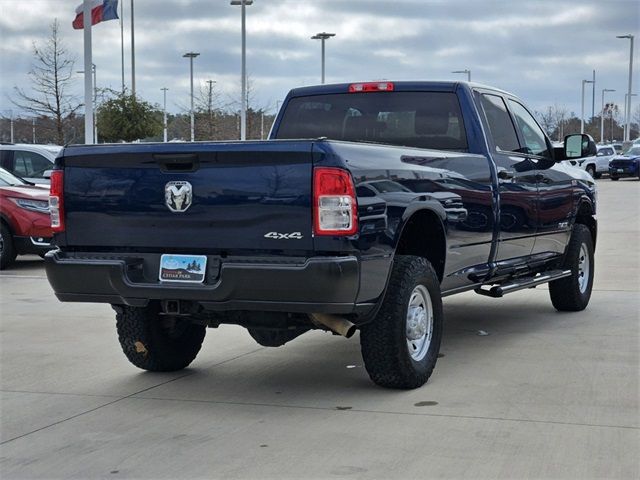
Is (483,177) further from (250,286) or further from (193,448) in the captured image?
(193,448)

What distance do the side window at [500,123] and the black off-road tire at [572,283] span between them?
1.40 metres

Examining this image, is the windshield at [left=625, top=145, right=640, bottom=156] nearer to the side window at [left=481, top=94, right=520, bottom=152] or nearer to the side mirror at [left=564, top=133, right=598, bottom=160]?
the side mirror at [left=564, top=133, right=598, bottom=160]

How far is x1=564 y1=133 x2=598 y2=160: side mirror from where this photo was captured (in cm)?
903

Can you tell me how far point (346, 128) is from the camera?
805cm

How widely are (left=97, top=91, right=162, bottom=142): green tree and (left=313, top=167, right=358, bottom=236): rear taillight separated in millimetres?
33616

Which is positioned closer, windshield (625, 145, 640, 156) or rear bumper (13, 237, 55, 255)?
rear bumper (13, 237, 55, 255)

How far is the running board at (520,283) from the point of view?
7.71m

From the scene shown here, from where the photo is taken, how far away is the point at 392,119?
7855mm

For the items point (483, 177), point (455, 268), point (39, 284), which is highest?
point (483, 177)

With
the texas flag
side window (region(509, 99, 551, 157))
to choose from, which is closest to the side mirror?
side window (region(509, 99, 551, 157))

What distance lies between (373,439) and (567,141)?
474 centimetres

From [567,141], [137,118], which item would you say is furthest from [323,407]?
[137,118]

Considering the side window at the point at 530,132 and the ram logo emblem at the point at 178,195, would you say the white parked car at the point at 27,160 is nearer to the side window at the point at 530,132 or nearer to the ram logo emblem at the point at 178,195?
the side window at the point at 530,132

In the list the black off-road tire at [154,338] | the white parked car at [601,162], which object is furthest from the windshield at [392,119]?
the white parked car at [601,162]
